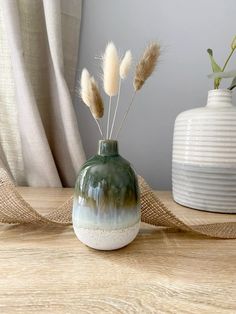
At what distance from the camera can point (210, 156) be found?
20.3 inches

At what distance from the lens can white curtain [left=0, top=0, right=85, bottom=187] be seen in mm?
643

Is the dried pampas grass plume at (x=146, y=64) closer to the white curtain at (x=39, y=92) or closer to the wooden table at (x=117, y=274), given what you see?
the wooden table at (x=117, y=274)

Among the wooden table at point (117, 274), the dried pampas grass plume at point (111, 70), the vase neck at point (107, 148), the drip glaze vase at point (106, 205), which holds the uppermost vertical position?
the dried pampas grass plume at point (111, 70)

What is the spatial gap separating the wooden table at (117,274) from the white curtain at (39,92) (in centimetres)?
30

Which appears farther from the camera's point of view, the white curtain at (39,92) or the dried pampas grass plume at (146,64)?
the white curtain at (39,92)

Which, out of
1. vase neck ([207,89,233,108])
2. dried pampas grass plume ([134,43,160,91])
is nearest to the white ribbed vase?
vase neck ([207,89,233,108])

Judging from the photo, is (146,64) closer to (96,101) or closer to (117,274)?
(96,101)

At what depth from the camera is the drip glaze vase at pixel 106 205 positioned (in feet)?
1.05

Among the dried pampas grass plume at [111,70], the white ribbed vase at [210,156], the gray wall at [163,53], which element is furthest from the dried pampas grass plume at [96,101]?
the gray wall at [163,53]

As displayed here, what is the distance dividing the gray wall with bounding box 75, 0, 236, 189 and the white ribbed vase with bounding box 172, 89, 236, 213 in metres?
0.25

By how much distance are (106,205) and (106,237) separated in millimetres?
41

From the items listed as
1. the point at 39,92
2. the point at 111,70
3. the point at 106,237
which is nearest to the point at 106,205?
the point at 106,237

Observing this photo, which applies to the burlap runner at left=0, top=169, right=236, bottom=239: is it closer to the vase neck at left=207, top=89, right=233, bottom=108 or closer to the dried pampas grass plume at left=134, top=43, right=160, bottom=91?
the dried pampas grass plume at left=134, top=43, right=160, bottom=91

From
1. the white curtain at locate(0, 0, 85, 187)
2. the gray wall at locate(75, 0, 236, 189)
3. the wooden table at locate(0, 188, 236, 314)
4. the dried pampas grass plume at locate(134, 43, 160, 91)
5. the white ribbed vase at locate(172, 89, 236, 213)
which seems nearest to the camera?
the wooden table at locate(0, 188, 236, 314)
